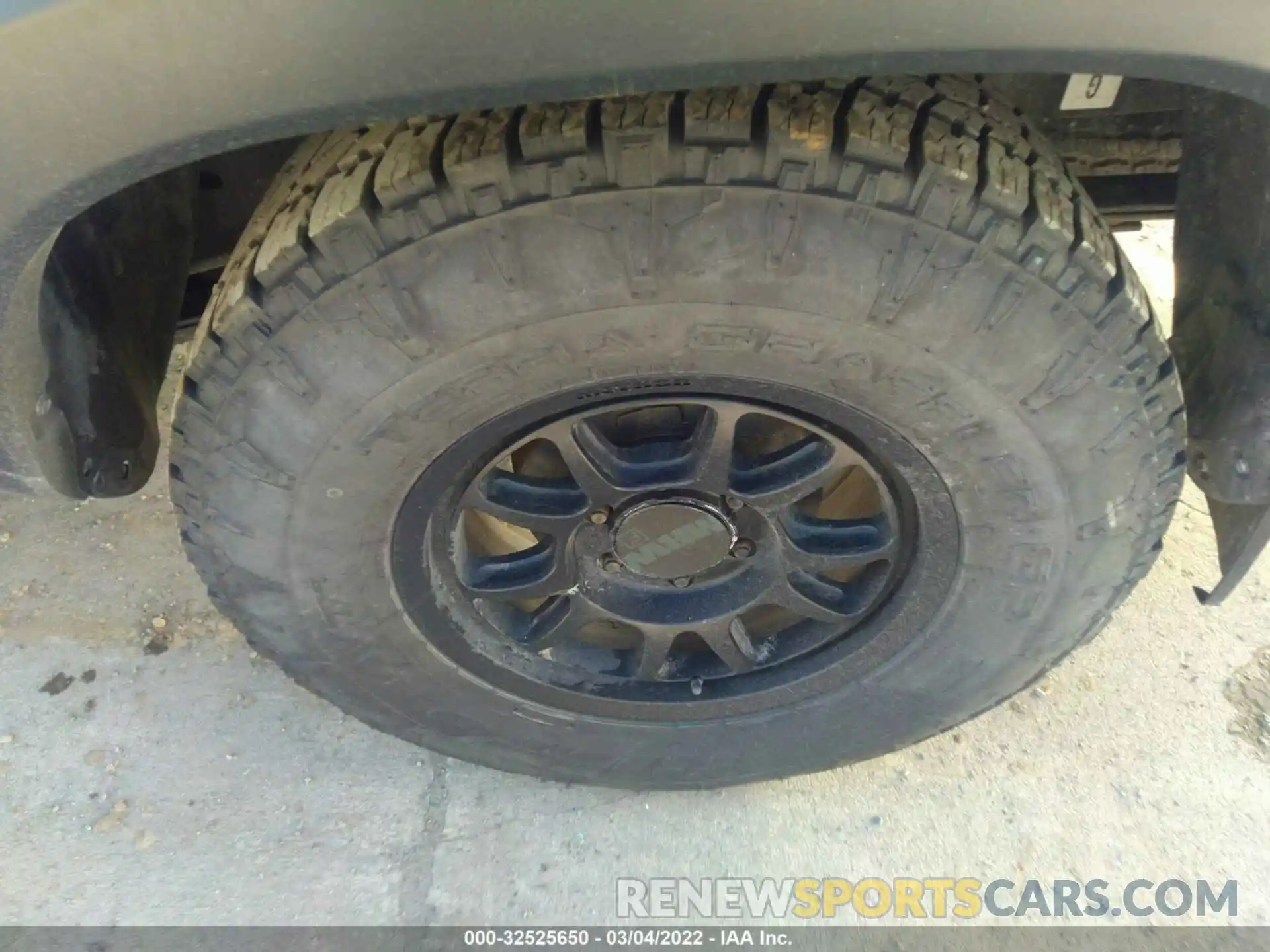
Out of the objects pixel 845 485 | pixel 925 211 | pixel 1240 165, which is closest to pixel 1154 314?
pixel 1240 165

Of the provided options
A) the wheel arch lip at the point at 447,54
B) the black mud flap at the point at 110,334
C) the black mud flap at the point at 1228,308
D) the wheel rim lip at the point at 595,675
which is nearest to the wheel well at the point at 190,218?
the black mud flap at the point at 110,334

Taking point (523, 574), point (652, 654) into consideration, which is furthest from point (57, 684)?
point (652, 654)

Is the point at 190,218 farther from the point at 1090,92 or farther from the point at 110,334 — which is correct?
the point at 1090,92

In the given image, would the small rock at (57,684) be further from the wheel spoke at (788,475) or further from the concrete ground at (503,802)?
the wheel spoke at (788,475)

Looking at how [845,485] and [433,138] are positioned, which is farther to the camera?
[845,485]

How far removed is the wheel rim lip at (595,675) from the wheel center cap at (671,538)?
22 centimetres

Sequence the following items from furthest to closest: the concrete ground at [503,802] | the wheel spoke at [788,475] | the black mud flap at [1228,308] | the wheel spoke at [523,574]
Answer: the concrete ground at [503,802], the wheel spoke at [523,574], the wheel spoke at [788,475], the black mud flap at [1228,308]

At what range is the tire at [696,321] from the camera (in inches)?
47.5

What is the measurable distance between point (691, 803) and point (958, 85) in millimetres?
1478

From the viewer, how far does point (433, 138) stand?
1.26m

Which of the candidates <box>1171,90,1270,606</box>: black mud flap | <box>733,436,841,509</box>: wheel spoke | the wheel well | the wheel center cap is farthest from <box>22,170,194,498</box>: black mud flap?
<box>1171,90,1270,606</box>: black mud flap

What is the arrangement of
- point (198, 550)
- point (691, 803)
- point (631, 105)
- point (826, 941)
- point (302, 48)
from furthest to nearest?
1. point (691, 803)
2. point (826, 941)
3. point (198, 550)
4. point (631, 105)
5. point (302, 48)

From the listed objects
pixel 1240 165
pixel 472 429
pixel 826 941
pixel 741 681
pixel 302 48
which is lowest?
pixel 826 941

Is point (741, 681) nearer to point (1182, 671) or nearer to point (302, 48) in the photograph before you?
point (1182, 671)
